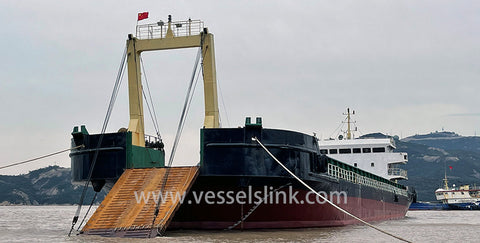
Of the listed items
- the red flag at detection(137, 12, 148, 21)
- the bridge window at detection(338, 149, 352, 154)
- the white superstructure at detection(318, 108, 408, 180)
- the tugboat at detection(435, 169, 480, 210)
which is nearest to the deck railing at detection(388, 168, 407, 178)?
the white superstructure at detection(318, 108, 408, 180)

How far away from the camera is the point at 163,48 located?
2312 cm

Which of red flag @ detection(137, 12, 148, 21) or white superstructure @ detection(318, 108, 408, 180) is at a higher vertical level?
red flag @ detection(137, 12, 148, 21)

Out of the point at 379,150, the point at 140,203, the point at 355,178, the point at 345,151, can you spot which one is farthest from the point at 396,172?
the point at 140,203

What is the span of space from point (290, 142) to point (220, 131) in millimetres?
2454

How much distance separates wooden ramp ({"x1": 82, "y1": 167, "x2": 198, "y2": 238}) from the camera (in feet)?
55.4

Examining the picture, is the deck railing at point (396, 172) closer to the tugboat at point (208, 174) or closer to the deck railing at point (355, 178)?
the deck railing at point (355, 178)

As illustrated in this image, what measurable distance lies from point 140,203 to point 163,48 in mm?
7265

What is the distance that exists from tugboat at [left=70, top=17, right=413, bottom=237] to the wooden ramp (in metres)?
0.03

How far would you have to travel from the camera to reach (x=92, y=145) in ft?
69.1

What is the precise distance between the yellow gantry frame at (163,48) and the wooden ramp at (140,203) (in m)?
3.01

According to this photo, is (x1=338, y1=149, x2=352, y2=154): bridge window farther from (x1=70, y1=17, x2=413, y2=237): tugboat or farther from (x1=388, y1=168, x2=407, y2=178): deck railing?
(x1=70, y1=17, x2=413, y2=237): tugboat

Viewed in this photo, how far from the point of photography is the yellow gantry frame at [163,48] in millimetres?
22484

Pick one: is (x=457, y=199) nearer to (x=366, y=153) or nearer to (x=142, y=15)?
(x=366, y=153)

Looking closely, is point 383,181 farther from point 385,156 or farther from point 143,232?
point 143,232
